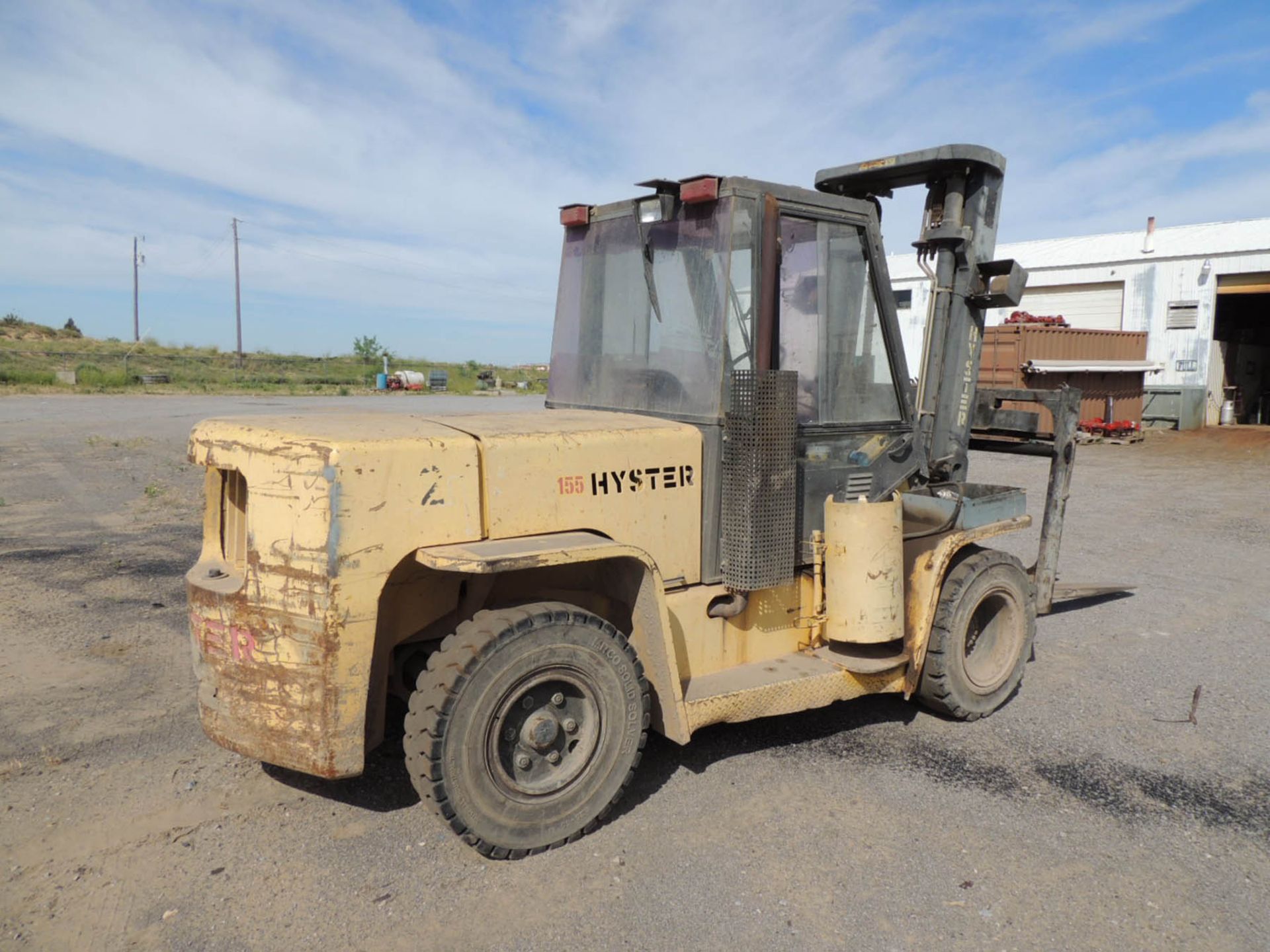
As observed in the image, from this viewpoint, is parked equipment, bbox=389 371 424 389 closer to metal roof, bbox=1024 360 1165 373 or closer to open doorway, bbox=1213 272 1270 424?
metal roof, bbox=1024 360 1165 373

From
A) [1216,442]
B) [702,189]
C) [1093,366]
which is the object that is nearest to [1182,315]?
[1216,442]

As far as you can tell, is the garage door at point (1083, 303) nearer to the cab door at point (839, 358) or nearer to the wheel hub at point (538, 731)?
the cab door at point (839, 358)

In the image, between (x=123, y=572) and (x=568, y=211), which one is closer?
(x=568, y=211)

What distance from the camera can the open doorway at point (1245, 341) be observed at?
878 inches

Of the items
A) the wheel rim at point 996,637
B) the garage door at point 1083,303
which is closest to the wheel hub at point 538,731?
the wheel rim at point 996,637

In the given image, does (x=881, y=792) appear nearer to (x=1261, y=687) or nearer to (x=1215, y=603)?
(x=1261, y=687)

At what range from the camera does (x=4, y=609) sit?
20.1 feet

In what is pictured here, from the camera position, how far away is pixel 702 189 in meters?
3.76

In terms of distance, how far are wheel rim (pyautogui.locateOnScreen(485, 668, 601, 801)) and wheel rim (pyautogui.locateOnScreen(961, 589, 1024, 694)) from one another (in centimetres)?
245

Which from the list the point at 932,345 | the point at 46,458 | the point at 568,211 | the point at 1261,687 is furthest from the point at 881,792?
the point at 46,458

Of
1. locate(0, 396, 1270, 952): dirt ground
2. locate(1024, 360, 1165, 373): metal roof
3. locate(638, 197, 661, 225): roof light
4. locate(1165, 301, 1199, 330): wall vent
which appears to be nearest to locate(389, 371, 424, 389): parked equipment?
locate(1024, 360, 1165, 373): metal roof

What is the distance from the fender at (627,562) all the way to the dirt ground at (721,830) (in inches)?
18.1

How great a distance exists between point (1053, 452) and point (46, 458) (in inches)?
581

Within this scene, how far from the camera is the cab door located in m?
4.07
